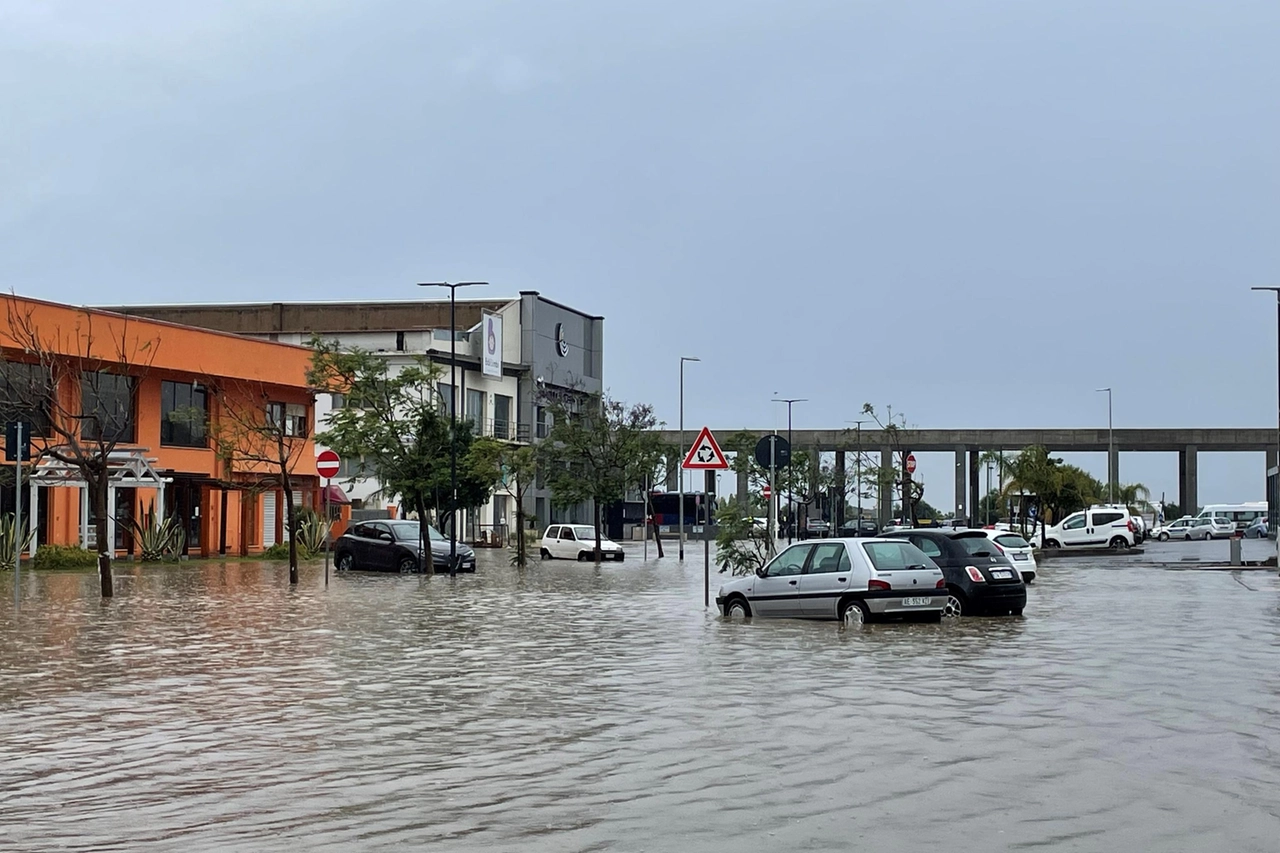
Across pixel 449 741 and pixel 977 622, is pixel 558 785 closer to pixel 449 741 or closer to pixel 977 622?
pixel 449 741

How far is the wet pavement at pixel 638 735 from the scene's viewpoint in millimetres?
8695

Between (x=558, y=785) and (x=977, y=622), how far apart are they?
15973mm

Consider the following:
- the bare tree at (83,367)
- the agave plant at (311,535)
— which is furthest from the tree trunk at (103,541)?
the agave plant at (311,535)

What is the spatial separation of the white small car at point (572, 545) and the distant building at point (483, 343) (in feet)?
62.4

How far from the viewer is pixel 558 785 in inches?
396

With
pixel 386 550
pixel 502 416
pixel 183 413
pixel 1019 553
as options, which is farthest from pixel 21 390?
pixel 502 416

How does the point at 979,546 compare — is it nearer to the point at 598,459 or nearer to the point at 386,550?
the point at 386,550

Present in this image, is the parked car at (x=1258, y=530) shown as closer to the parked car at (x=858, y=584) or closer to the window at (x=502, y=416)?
the window at (x=502, y=416)

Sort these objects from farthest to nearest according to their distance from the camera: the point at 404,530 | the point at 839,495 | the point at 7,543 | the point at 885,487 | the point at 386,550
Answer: the point at 839,495
the point at 885,487
the point at 404,530
the point at 386,550
the point at 7,543

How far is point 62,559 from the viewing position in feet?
154

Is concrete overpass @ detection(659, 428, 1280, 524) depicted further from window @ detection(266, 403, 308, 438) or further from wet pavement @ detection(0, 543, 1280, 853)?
wet pavement @ detection(0, 543, 1280, 853)

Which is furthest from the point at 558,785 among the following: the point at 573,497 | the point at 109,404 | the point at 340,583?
the point at 573,497

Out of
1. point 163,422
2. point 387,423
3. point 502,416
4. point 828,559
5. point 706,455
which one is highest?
point 502,416

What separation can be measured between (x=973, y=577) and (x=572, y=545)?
43817 mm
